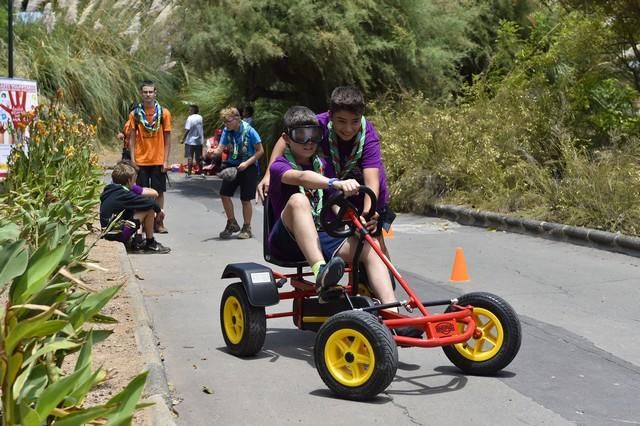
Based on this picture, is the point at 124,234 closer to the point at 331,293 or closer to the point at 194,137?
the point at 331,293

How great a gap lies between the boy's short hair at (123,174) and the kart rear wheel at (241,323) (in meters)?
4.48

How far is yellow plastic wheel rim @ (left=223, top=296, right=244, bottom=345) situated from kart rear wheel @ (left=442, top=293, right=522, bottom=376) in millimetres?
1324

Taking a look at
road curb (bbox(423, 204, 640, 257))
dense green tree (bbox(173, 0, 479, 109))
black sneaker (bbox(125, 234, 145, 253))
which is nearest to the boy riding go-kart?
black sneaker (bbox(125, 234, 145, 253))

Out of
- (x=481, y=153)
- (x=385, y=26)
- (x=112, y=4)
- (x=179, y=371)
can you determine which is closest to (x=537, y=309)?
(x=179, y=371)

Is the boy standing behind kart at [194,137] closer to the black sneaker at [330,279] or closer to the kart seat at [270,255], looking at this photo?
the kart seat at [270,255]

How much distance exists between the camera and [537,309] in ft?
24.5

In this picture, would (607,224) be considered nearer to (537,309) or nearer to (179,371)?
(537,309)

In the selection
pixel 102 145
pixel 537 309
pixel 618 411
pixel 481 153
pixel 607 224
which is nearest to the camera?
pixel 618 411

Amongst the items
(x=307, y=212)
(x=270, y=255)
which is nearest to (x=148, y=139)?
(x=270, y=255)

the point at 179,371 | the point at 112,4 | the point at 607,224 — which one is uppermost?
the point at 112,4

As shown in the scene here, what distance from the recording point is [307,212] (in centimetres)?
574

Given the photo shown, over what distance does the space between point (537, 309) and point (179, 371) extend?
10.1 feet

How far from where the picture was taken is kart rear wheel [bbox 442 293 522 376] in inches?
209

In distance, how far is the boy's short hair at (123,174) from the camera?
10312mm
